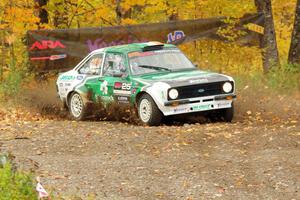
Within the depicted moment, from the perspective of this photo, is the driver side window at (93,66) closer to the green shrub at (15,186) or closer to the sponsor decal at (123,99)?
the sponsor decal at (123,99)

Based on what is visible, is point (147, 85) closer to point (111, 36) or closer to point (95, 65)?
point (95, 65)

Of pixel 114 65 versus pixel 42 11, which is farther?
pixel 42 11

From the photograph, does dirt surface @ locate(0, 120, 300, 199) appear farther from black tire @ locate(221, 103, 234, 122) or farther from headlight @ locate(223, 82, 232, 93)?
headlight @ locate(223, 82, 232, 93)

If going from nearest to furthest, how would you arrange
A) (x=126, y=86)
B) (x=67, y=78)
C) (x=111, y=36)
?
(x=126, y=86) < (x=67, y=78) < (x=111, y=36)

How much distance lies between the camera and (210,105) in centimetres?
1306

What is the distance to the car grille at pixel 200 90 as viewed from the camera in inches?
506

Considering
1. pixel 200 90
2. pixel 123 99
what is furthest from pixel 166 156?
pixel 123 99

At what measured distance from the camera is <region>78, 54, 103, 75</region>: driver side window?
14875 millimetres

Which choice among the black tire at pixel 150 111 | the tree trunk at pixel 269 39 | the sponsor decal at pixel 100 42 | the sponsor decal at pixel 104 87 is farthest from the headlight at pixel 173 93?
the sponsor decal at pixel 100 42

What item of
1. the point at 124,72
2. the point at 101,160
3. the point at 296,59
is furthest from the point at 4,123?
the point at 296,59

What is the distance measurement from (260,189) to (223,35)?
1325 centimetres

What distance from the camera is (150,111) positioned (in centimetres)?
1298

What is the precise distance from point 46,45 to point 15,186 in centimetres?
1365

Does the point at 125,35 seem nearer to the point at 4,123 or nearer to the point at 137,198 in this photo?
the point at 4,123
